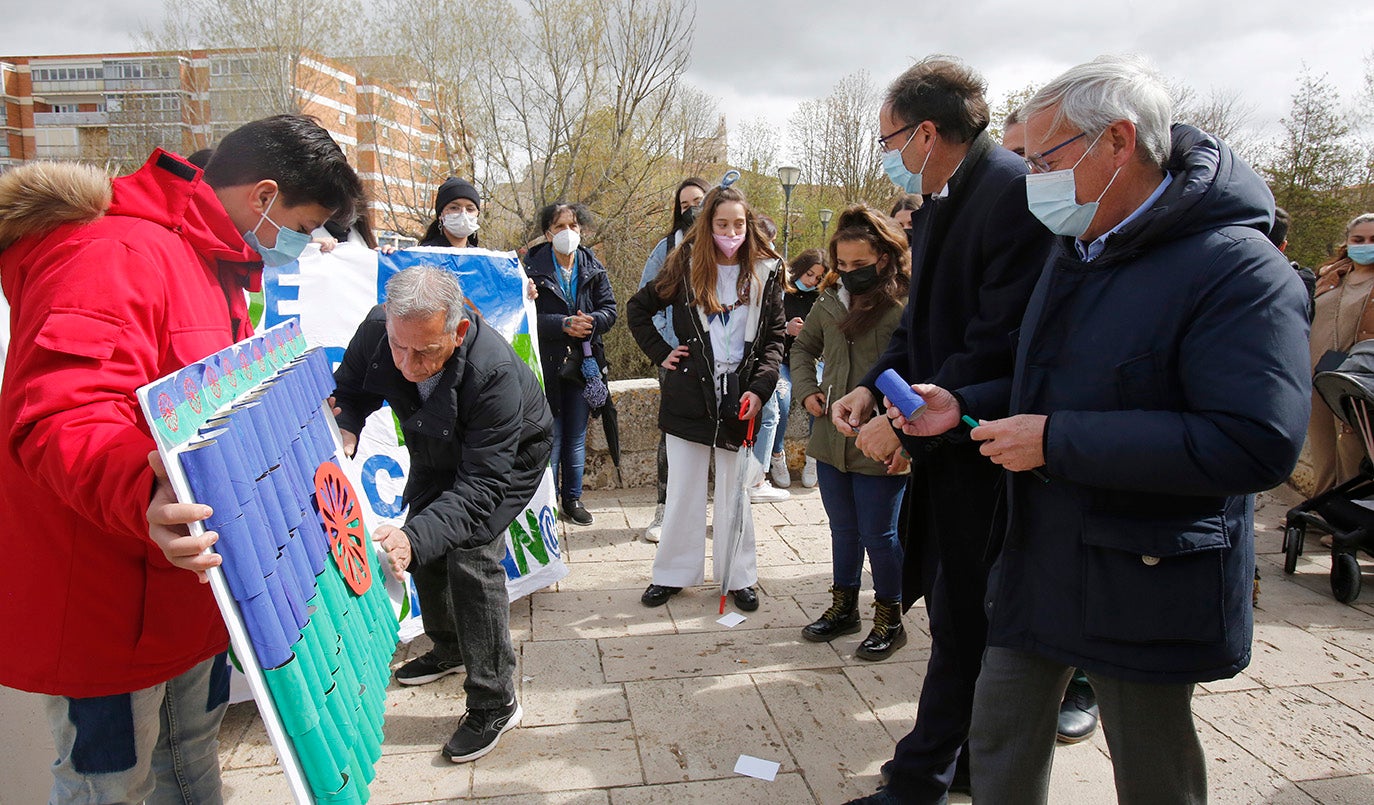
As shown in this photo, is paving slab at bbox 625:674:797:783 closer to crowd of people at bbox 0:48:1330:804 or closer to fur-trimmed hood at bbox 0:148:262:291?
crowd of people at bbox 0:48:1330:804

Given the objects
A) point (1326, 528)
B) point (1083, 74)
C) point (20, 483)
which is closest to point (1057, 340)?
point (1083, 74)

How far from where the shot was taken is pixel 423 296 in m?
2.44

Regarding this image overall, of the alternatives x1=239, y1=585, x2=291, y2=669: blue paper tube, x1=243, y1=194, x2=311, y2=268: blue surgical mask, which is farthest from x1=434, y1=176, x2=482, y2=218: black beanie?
x1=239, y1=585, x2=291, y2=669: blue paper tube

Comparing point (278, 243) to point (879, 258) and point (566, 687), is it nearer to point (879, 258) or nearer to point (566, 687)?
point (566, 687)

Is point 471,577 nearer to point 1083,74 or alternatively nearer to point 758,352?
point 758,352

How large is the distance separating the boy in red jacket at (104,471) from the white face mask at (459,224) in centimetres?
282

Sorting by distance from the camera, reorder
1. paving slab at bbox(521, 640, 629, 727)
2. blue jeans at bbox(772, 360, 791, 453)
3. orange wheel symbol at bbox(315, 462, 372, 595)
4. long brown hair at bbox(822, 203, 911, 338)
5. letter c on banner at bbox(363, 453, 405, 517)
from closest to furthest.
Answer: orange wheel symbol at bbox(315, 462, 372, 595), paving slab at bbox(521, 640, 629, 727), long brown hair at bbox(822, 203, 911, 338), letter c on banner at bbox(363, 453, 405, 517), blue jeans at bbox(772, 360, 791, 453)

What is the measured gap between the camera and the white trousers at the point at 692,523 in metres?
4.09

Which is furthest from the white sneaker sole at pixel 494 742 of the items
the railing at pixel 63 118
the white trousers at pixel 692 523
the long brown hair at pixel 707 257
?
the railing at pixel 63 118

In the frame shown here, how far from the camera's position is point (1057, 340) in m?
1.76

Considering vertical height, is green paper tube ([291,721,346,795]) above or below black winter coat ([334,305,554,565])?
below

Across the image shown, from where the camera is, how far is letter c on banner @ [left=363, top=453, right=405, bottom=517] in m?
3.74

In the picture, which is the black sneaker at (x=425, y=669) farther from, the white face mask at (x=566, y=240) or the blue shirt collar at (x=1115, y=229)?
the blue shirt collar at (x=1115, y=229)

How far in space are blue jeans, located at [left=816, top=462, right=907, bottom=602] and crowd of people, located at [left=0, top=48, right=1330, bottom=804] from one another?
81 cm
